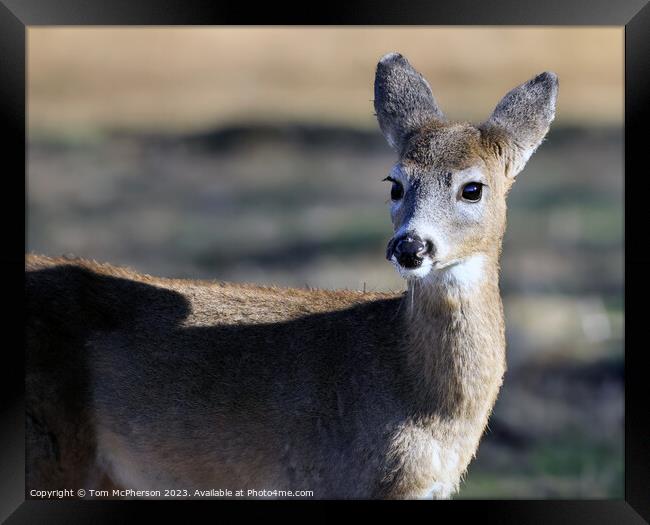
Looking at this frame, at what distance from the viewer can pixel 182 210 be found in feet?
63.8

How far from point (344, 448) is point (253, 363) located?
0.86 metres

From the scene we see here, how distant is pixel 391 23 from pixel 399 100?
704 millimetres

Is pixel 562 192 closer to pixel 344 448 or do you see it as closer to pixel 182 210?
pixel 182 210

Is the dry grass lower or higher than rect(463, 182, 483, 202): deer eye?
higher

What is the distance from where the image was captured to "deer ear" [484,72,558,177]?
8039 mm

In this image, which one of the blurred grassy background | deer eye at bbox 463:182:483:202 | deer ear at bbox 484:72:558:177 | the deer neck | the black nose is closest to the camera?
the black nose

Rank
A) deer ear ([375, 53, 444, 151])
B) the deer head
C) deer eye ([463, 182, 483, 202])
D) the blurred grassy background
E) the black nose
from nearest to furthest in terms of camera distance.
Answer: the black nose, the deer head, deer eye ([463, 182, 483, 202]), deer ear ([375, 53, 444, 151]), the blurred grassy background

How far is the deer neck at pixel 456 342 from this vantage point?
307 inches

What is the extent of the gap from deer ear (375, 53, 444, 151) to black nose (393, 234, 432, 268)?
1.21m

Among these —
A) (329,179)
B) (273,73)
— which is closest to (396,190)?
(329,179)

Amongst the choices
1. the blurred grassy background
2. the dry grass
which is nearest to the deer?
the blurred grassy background

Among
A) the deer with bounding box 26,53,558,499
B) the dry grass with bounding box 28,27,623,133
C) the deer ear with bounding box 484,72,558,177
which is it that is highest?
the dry grass with bounding box 28,27,623,133

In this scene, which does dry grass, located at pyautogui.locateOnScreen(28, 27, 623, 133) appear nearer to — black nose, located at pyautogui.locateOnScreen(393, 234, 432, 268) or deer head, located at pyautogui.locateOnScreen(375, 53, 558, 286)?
deer head, located at pyautogui.locateOnScreen(375, 53, 558, 286)

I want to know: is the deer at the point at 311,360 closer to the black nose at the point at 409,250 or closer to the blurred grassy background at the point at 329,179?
the black nose at the point at 409,250
